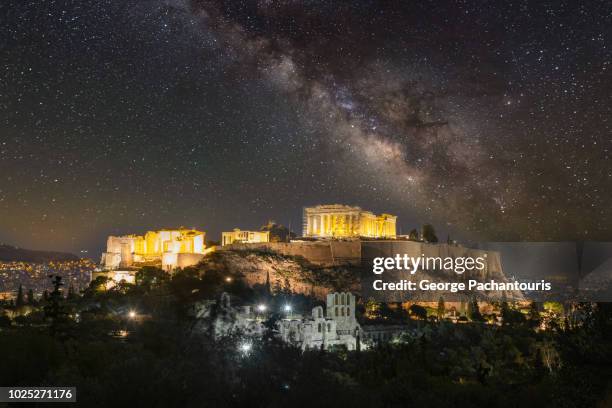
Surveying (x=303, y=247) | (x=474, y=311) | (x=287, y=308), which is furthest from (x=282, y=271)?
(x=474, y=311)

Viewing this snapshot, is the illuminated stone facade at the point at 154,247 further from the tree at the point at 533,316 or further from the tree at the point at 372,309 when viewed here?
the tree at the point at 533,316

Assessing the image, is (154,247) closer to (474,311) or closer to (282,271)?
(282,271)

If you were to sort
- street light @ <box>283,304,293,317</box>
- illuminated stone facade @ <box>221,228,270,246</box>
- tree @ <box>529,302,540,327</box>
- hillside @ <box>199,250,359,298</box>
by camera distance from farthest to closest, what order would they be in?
illuminated stone facade @ <box>221,228,270,246</box> → hillside @ <box>199,250,359,298</box> → tree @ <box>529,302,540,327</box> → street light @ <box>283,304,293,317</box>

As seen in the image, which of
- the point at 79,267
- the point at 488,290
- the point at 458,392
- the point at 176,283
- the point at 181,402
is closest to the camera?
the point at 181,402

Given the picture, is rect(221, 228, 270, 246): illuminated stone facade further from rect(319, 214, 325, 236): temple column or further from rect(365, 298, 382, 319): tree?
rect(365, 298, 382, 319): tree

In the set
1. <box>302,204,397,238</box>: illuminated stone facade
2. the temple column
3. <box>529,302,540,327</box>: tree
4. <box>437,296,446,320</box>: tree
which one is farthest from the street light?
<box>529,302,540,327</box>: tree

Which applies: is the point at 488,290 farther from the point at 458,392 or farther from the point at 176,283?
the point at 458,392

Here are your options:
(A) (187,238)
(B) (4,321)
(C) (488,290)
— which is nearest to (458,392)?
(B) (4,321)
